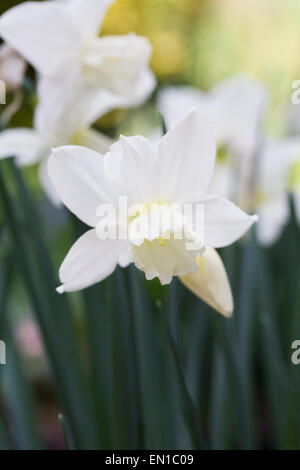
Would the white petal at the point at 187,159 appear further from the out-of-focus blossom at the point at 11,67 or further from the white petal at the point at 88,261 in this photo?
the out-of-focus blossom at the point at 11,67

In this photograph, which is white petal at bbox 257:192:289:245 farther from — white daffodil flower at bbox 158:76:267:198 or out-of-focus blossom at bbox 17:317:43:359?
out-of-focus blossom at bbox 17:317:43:359

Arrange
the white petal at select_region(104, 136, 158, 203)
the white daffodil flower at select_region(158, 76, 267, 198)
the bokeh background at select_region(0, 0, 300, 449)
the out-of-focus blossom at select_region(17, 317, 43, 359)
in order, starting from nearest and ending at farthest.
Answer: the white petal at select_region(104, 136, 158, 203) → the bokeh background at select_region(0, 0, 300, 449) → the white daffodil flower at select_region(158, 76, 267, 198) → the out-of-focus blossom at select_region(17, 317, 43, 359)

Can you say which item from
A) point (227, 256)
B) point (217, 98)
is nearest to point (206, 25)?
point (217, 98)

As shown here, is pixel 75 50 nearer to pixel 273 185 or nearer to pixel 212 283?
pixel 212 283

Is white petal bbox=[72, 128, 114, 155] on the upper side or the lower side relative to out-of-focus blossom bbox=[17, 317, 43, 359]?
upper

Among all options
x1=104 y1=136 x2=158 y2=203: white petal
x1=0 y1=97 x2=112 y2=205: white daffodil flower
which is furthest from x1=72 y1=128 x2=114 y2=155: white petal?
x1=104 y1=136 x2=158 y2=203: white petal

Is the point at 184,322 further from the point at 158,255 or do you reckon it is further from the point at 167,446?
the point at 158,255

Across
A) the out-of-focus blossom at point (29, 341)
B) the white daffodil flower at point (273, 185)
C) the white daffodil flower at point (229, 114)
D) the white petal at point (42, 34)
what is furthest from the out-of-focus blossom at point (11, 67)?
the out-of-focus blossom at point (29, 341)
